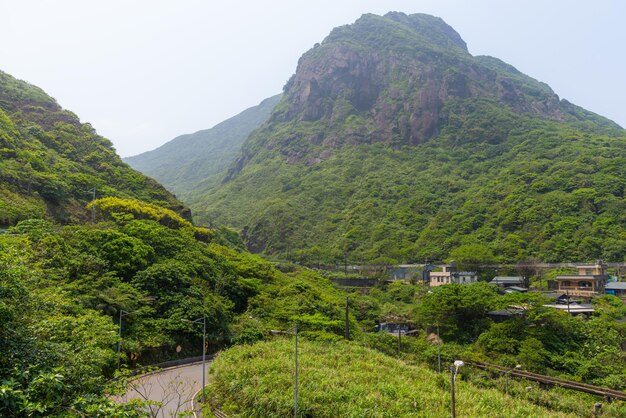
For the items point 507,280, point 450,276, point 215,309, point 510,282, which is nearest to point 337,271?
point 450,276

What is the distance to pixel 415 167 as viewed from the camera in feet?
386

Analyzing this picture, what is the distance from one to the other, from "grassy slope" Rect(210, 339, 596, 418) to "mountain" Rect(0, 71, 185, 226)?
24.1 metres

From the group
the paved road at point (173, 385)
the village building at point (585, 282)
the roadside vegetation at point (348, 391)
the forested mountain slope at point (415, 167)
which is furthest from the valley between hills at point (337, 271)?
the paved road at point (173, 385)

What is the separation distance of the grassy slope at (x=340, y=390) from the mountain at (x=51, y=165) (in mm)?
24102

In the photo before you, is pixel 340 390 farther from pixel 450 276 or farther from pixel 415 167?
pixel 415 167

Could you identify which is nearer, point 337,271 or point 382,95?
point 337,271

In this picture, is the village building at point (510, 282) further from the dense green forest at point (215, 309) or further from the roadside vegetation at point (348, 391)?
the roadside vegetation at point (348, 391)

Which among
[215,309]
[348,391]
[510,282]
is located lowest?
[510,282]

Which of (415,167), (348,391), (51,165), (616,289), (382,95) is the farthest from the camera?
(382,95)

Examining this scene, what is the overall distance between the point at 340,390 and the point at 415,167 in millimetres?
105036

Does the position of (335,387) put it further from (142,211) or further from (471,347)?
(142,211)

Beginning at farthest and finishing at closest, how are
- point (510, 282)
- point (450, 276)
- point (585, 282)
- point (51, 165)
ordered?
point (450, 276)
point (510, 282)
point (585, 282)
point (51, 165)

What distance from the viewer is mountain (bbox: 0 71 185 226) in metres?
38.4

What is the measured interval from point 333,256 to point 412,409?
62865mm
